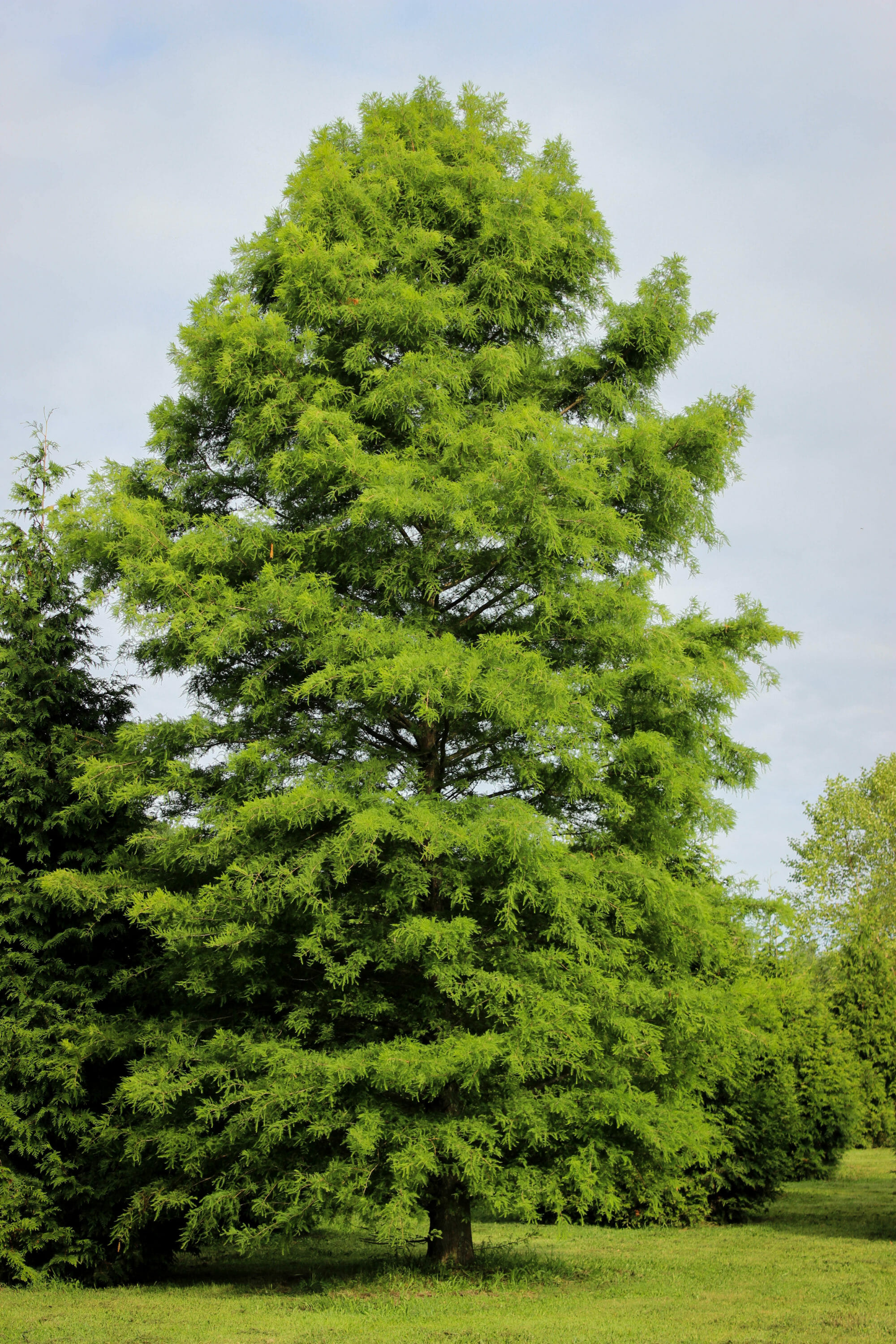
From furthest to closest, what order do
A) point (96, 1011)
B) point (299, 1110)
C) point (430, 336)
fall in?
point (96, 1011) → point (430, 336) → point (299, 1110)

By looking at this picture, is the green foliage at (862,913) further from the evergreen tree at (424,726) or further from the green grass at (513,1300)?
the evergreen tree at (424,726)

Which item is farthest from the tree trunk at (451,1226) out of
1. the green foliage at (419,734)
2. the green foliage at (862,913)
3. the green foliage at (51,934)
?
the green foliage at (862,913)

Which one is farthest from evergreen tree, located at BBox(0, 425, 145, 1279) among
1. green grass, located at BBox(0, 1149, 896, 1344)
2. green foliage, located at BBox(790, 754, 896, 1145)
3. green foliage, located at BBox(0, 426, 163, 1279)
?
green foliage, located at BBox(790, 754, 896, 1145)

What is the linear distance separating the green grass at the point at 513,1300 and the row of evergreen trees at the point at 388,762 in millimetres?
599

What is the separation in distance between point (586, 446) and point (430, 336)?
1.85 m

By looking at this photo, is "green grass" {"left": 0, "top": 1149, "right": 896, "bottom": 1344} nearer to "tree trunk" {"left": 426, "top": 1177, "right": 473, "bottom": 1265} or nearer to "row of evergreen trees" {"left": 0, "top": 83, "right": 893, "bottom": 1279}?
"tree trunk" {"left": 426, "top": 1177, "right": 473, "bottom": 1265}

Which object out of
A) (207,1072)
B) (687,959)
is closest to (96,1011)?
(207,1072)

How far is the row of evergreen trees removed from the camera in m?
7.41

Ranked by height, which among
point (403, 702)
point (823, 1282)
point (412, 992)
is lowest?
point (823, 1282)

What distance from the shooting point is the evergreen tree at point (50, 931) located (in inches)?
359

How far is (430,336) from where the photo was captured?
9117 millimetres

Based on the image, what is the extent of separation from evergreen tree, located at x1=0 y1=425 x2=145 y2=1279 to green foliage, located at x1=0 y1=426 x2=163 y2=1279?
0.05 ft

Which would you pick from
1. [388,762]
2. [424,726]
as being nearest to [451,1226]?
[388,762]

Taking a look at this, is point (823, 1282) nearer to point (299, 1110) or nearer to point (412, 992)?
point (412, 992)
